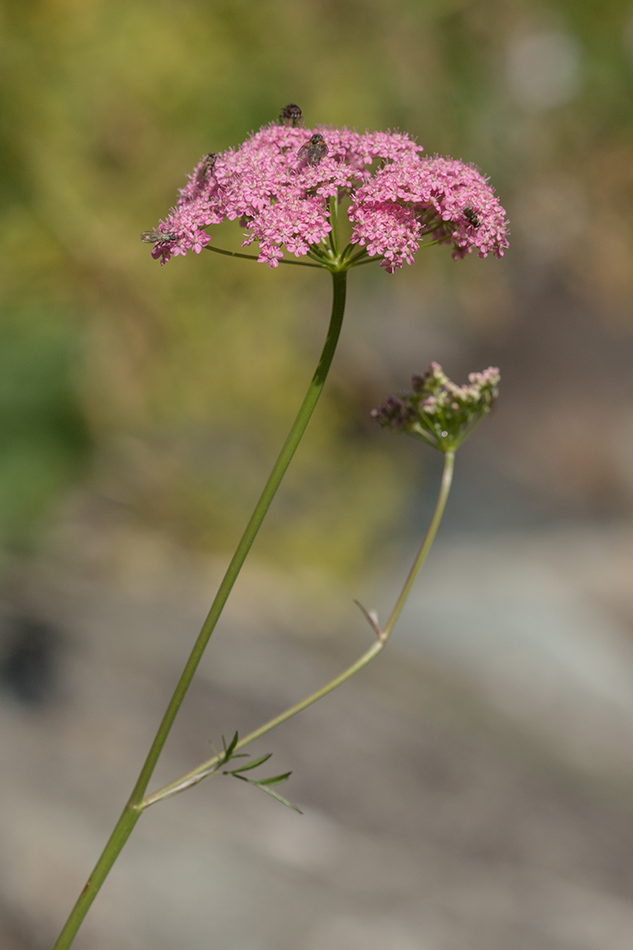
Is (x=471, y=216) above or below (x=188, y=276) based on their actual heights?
below

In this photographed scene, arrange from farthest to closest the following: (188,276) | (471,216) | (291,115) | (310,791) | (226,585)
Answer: (188,276), (310,791), (291,115), (471,216), (226,585)

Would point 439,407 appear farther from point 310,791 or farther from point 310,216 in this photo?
point 310,791

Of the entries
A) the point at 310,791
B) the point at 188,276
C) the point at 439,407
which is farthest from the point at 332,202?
the point at 188,276

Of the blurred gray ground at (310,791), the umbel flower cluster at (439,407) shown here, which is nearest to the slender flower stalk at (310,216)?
the umbel flower cluster at (439,407)

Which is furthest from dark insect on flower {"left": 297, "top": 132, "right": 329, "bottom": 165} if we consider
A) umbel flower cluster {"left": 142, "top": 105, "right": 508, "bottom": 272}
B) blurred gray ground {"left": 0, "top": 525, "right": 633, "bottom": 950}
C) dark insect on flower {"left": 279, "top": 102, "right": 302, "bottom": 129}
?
blurred gray ground {"left": 0, "top": 525, "right": 633, "bottom": 950}

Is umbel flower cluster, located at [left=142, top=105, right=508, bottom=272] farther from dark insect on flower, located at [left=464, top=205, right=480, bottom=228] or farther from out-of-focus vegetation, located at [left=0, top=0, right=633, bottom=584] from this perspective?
out-of-focus vegetation, located at [left=0, top=0, right=633, bottom=584]

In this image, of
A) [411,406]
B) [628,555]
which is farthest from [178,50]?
[411,406]

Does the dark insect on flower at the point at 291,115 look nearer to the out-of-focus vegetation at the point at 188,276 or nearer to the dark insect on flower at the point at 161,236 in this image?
the dark insect on flower at the point at 161,236
